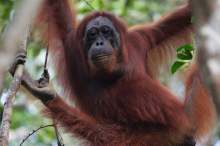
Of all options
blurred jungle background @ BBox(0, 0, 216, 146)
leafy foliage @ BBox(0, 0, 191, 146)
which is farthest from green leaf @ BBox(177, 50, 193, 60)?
leafy foliage @ BBox(0, 0, 191, 146)

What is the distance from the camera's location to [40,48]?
563 centimetres

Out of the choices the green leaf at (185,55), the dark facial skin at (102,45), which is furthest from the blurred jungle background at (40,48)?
the green leaf at (185,55)

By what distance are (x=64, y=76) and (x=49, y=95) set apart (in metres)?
0.66

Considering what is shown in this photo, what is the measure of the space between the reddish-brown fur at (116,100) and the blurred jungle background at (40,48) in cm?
26

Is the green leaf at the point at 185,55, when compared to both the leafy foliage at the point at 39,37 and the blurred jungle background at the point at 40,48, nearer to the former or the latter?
the blurred jungle background at the point at 40,48

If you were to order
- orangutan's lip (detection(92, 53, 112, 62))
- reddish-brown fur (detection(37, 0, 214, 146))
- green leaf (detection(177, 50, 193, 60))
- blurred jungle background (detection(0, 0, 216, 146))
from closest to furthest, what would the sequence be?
green leaf (detection(177, 50, 193, 60)), orangutan's lip (detection(92, 53, 112, 62)), reddish-brown fur (detection(37, 0, 214, 146)), blurred jungle background (detection(0, 0, 216, 146))

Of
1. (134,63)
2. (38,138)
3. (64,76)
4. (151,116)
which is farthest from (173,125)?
(38,138)

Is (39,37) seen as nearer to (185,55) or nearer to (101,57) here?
(101,57)

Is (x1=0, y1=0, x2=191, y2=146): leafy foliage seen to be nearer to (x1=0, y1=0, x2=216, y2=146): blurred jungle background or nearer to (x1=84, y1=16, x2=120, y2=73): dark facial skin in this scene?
(x1=0, y1=0, x2=216, y2=146): blurred jungle background

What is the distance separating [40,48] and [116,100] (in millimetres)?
1629

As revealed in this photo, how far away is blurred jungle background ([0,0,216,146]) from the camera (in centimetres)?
521

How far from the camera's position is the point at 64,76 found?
15.6ft

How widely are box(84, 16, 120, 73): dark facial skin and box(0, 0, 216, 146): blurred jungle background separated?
51 cm

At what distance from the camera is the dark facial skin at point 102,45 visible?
13.9 feet
